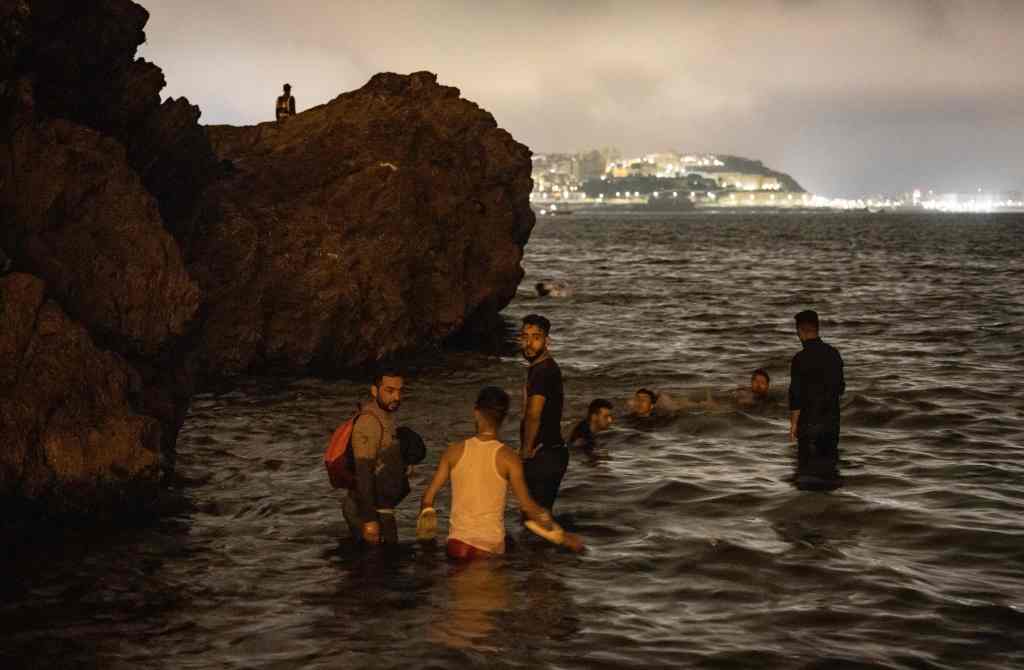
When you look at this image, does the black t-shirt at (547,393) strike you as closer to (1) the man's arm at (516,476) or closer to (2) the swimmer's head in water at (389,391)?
(1) the man's arm at (516,476)

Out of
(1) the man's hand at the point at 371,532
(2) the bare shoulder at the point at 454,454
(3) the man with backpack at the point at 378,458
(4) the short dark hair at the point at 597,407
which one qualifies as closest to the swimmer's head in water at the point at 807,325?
(4) the short dark hair at the point at 597,407

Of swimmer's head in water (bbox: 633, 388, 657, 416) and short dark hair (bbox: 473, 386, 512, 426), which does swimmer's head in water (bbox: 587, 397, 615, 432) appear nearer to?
swimmer's head in water (bbox: 633, 388, 657, 416)

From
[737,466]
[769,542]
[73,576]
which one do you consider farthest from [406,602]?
[737,466]

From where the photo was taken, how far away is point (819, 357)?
1534 centimetres

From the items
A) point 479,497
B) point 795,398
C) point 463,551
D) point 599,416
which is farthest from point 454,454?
point 599,416

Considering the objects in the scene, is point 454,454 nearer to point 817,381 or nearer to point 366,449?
point 366,449

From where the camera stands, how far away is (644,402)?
70.4 ft

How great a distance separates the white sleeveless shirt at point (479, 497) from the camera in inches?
422

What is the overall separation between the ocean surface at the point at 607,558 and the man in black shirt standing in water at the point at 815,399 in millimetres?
410

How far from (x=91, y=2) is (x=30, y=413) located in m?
5.72

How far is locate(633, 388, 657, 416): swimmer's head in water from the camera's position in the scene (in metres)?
21.5

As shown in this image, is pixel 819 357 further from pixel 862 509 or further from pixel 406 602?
pixel 406 602

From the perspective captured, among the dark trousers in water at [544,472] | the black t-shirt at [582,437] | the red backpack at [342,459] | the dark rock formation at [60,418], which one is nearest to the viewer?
the red backpack at [342,459]

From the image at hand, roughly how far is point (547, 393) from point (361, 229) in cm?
1668
